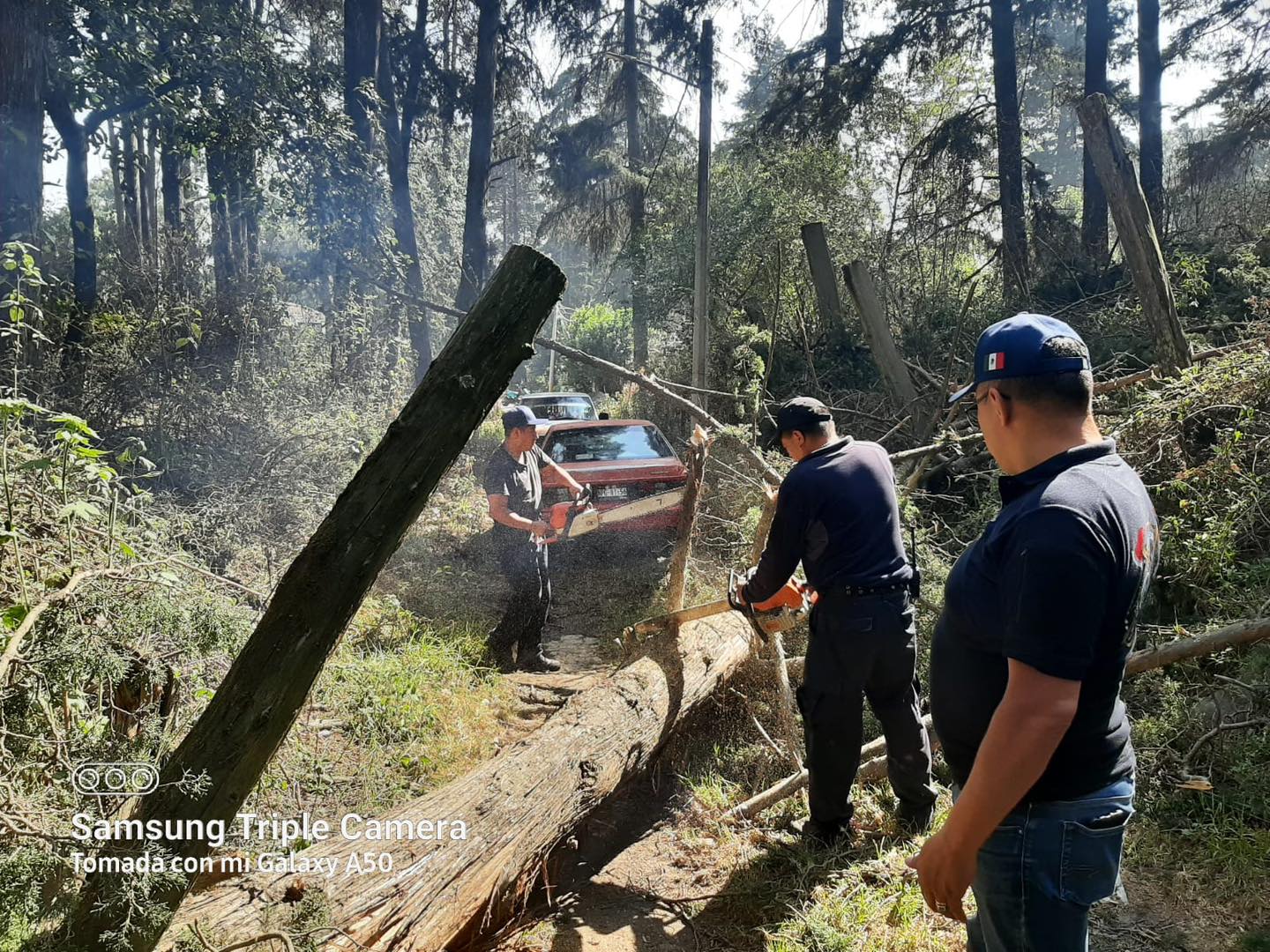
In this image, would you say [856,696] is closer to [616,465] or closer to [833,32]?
[616,465]

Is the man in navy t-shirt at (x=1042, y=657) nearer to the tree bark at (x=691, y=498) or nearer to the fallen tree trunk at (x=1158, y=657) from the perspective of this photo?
the fallen tree trunk at (x=1158, y=657)

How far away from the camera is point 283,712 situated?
1.90 metres

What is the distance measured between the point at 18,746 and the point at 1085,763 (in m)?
2.95

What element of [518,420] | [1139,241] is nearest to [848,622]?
[518,420]

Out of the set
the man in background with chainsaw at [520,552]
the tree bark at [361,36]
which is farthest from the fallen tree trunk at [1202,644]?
the tree bark at [361,36]

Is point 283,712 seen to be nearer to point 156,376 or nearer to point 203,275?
point 156,376

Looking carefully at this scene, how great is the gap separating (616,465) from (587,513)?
5.33 ft

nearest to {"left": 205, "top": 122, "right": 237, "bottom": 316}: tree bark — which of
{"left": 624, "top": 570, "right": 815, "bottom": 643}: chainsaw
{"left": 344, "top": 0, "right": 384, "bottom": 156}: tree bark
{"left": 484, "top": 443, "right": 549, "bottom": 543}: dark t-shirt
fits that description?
{"left": 484, "top": 443, "right": 549, "bottom": 543}: dark t-shirt

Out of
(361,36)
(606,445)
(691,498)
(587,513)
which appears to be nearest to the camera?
(691,498)

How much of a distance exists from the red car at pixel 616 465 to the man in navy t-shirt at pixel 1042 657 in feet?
17.5

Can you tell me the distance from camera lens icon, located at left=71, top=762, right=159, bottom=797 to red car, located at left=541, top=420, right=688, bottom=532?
16.5ft

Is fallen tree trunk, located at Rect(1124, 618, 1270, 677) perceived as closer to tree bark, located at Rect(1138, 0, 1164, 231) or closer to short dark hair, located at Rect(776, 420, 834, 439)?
short dark hair, located at Rect(776, 420, 834, 439)

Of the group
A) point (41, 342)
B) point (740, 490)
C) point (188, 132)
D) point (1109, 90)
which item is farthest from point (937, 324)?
point (41, 342)

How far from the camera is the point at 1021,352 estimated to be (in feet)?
5.16
